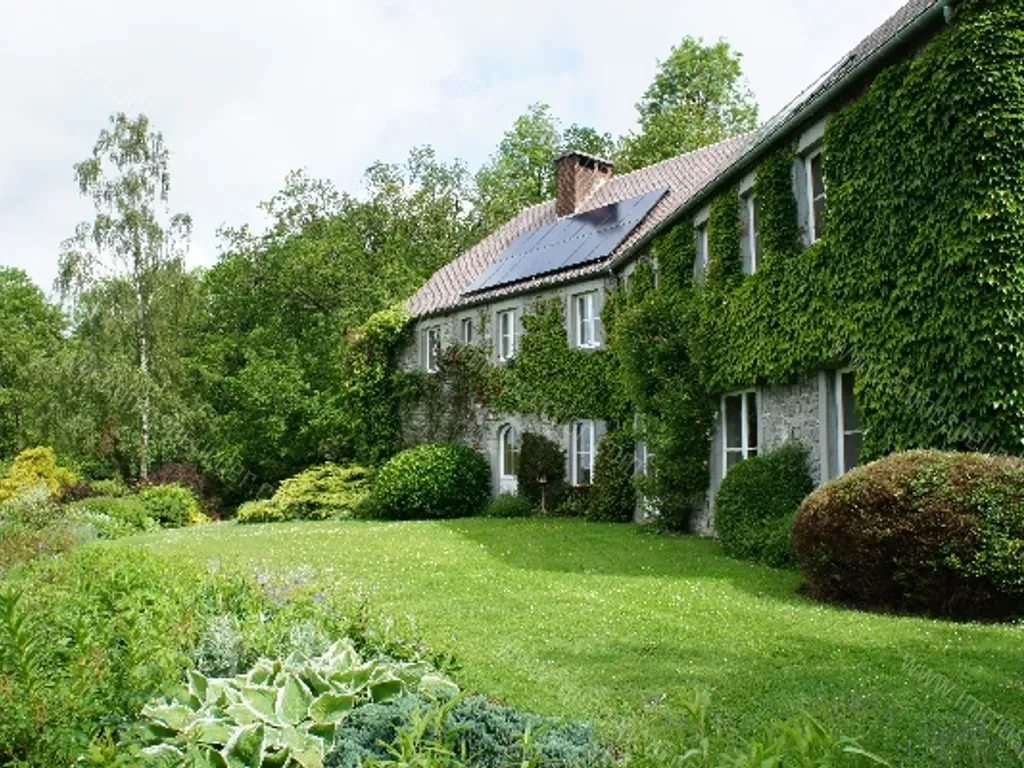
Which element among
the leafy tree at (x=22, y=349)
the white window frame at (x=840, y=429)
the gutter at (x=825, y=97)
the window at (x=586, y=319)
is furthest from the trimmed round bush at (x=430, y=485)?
the leafy tree at (x=22, y=349)

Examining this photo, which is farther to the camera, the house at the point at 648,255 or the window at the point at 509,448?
the window at the point at 509,448

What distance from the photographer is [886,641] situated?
7527 millimetres

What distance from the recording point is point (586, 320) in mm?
21531

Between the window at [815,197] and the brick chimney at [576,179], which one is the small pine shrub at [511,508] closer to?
the brick chimney at [576,179]

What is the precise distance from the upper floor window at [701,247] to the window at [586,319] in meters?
4.64

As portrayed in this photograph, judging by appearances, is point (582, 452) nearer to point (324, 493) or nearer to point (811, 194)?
point (324, 493)

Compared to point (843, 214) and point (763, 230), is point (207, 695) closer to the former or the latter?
point (843, 214)

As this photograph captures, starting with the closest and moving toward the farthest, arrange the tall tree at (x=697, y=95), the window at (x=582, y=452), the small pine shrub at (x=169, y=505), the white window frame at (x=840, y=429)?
1. the white window frame at (x=840, y=429)
2. the window at (x=582, y=452)
3. the small pine shrub at (x=169, y=505)
4. the tall tree at (x=697, y=95)

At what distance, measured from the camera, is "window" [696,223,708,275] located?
16484 mm

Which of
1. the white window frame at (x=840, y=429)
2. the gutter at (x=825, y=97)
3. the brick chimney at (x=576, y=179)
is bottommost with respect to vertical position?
the white window frame at (x=840, y=429)

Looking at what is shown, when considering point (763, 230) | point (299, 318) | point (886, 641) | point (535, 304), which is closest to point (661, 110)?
point (299, 318)

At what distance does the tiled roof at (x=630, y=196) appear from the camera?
15.8m

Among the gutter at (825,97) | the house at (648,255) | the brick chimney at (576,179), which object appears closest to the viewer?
the gutter at (825,97)

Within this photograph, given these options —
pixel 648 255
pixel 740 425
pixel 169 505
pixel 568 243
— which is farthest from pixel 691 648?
pixel 169 505
